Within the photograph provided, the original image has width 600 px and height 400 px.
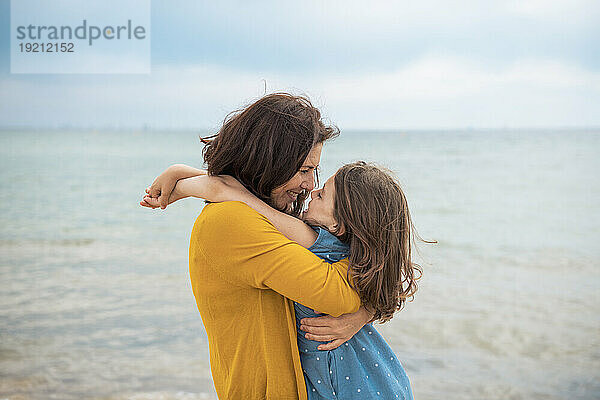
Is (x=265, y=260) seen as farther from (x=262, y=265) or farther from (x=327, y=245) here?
(x=327, y=245)

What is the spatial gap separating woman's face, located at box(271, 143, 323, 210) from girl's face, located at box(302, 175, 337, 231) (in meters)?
0.04

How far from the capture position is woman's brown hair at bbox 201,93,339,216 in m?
1.44

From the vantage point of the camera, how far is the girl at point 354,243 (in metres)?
1.44

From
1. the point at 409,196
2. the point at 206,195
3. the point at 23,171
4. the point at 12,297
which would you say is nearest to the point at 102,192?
the point at 23,171

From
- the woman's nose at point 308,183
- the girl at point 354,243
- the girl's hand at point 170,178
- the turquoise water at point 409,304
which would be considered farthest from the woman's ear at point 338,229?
the turquoise water at point 409,304

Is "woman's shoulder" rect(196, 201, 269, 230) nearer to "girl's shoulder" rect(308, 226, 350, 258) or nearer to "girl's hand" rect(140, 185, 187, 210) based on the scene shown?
"girl's shoulder" rect(308, 226, 350, 258)

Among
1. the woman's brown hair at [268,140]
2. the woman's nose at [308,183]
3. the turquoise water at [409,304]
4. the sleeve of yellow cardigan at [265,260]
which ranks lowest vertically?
the turquoise water at [409,304]

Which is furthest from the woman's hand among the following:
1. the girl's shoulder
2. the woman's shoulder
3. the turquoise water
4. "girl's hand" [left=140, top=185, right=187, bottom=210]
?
the turquoise water

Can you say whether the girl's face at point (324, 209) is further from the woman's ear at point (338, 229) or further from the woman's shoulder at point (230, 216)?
the woman's shoulder at point (230, 216)

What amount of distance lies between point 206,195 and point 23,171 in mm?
16872

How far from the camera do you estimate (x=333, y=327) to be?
1458 millimetres

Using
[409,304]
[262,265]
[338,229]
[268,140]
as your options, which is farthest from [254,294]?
[409,304]

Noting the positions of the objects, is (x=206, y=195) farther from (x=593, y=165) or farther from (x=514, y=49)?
(x=514, y=49)

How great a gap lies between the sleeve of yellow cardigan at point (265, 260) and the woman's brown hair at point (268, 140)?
12cm
